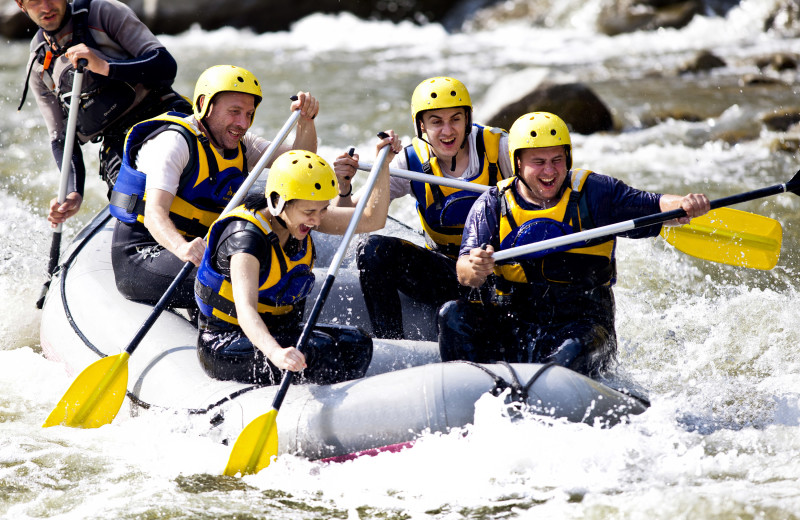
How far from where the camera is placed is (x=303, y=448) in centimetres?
378

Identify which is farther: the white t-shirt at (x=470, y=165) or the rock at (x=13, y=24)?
the rock at (x=13, y=24)

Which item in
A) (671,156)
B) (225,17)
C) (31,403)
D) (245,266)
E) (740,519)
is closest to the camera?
(740,519)

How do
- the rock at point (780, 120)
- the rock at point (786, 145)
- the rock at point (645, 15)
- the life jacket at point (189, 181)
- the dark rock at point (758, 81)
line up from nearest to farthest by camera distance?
the life jacket at point (189, 181) < the rock at point (786, 145) < the rock at point (780, 120) < the dark rock at point (758, 81) < the rock at point (645, 15)

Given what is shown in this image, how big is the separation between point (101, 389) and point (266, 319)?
0.89 meters

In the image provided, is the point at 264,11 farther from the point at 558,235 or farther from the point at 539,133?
the point at 558,235

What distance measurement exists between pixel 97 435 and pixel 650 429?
8.40ft


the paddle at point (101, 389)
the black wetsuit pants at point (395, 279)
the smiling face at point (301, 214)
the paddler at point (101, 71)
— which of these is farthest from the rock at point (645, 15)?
the smiling face at point (301, 214)

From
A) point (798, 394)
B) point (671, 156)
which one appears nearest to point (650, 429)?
point (798, 394)

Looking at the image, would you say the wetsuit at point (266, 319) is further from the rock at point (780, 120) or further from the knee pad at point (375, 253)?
the rock at point (780, 120)

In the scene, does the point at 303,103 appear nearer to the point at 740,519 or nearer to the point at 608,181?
the point at 608,181

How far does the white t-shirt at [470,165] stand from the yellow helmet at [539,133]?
62cm

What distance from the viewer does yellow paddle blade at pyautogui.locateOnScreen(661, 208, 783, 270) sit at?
15.5 feet

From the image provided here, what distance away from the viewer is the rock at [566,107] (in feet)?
32.7

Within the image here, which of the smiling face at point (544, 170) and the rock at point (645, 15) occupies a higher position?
the rock at point (645, 15)
